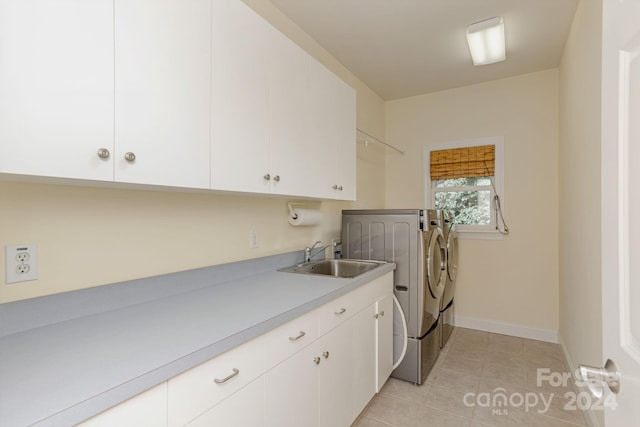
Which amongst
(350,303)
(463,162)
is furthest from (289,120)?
(463,162)

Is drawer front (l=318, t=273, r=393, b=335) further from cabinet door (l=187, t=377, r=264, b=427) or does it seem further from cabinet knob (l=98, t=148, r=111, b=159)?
cabinet knob (l=98, t=148, r=111, b=159)

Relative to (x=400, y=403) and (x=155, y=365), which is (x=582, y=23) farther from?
(x=155, y=365)

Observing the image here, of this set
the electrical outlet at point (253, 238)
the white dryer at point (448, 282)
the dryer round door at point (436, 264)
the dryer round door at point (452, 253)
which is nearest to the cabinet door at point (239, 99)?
the electrical outlet at point (253, 238)

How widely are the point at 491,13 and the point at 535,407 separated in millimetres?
2710

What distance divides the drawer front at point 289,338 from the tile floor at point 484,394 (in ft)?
3.09

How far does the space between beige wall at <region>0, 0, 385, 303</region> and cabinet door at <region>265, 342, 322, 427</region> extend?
2.30 feet

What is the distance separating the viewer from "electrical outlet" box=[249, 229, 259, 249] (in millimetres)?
1957

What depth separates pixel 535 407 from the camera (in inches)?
82.7

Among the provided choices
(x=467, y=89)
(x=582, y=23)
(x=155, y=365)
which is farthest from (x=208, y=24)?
(x=467, y=89)

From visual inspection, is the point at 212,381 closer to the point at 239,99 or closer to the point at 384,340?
the point at 239,99

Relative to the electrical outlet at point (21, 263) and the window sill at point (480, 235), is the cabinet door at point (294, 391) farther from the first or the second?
the window sill at point (480, 235)

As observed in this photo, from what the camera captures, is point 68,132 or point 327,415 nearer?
point 68,132

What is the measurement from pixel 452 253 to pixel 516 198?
903 millimetres

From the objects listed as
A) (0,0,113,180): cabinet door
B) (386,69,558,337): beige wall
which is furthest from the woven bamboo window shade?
(0,0,113,180): cabinet door
